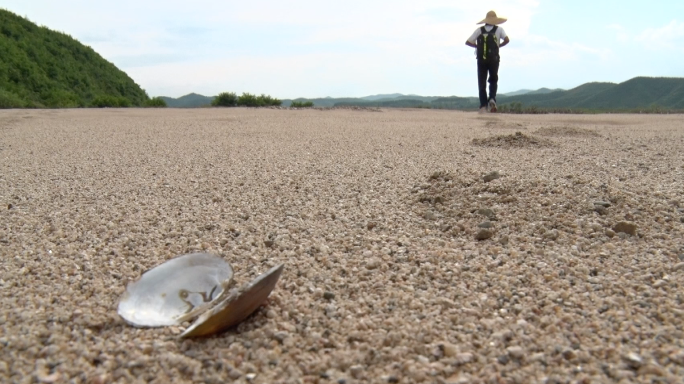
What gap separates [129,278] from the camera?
1.83m

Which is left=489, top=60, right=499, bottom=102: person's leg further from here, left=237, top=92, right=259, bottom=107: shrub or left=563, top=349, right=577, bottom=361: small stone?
left=563, top=349, right=577, bottom=361: small stone

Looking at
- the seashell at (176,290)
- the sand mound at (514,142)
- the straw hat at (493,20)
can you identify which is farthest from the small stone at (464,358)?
the straw hat at (493,20)

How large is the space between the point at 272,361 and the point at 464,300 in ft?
2.10

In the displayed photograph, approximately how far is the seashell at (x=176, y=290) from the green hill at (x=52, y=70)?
11730 millimetres

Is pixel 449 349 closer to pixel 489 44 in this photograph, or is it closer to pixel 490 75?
pixel 489 44

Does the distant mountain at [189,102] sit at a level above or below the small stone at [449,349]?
above

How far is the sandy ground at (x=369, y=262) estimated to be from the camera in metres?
1.30

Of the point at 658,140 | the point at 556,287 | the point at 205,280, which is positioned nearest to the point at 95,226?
the point at 205,280

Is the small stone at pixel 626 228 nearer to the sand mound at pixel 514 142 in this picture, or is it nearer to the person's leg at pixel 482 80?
the sand mound at pixel 514 142

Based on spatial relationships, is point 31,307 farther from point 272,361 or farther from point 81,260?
point 272,361

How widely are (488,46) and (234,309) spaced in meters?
7.98

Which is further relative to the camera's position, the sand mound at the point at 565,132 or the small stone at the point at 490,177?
the sand mound at the point at 565,132

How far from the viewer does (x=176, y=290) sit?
5.71ft

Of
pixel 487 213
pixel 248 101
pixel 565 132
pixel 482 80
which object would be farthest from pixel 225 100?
pixel 487 213
